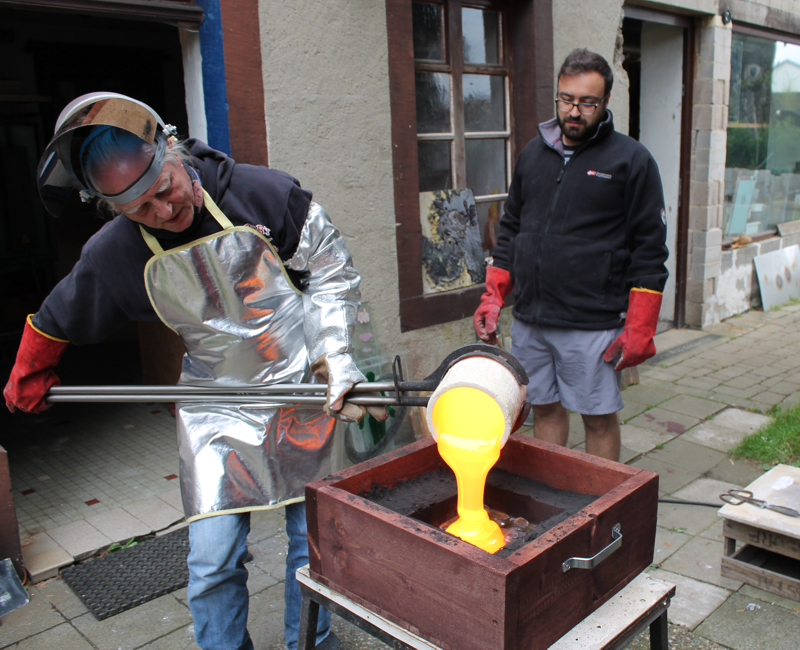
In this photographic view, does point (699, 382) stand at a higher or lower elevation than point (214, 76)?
lower

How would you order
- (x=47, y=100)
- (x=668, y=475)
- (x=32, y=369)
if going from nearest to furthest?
1. (x=32, y=369)
2. (x=668, y=475)
3. (x=47, y=100)

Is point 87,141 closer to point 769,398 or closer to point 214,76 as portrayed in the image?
point 214,76

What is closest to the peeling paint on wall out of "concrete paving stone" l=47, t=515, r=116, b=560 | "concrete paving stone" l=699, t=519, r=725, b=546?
"concrete paving stone" l=699, t=519, r=725, b=546

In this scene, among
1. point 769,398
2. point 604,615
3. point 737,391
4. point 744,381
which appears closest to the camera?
point 604,615

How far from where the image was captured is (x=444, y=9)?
4.65 meters

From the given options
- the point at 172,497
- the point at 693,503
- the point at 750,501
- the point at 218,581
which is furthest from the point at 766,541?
the point at 172,497

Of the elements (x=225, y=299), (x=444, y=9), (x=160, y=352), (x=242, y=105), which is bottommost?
(x=160, y=352)

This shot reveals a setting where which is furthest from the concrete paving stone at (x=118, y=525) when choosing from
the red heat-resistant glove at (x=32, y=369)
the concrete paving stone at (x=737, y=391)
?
the concrete paving stone at (x=737, y=391)

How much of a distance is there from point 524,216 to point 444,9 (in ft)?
6.69

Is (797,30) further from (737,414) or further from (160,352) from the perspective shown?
(160,352)

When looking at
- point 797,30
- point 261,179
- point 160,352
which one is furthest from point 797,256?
point 261,179

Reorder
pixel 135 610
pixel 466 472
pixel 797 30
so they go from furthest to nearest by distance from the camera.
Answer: pixel 797 30
pixel 135 610
pixel 466 472

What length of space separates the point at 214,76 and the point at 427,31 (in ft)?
5.60

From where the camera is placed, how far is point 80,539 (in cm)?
348
